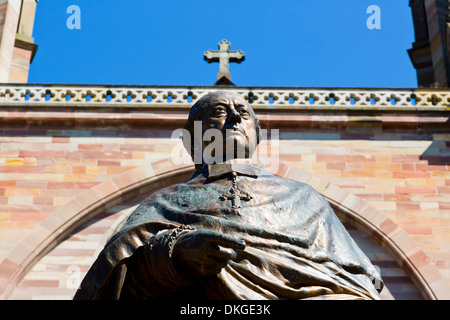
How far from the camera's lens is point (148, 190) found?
12312 millimetres

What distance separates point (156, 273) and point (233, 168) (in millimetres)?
681

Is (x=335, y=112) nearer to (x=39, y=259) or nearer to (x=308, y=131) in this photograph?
(x=308, y=131)

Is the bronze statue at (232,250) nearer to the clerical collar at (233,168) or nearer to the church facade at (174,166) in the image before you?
the clerical collar at (233,168)

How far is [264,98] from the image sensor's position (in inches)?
522

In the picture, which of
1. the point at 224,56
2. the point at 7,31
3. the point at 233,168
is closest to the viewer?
the point at 233,168

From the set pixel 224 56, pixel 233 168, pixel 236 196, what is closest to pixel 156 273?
pixel 236 196

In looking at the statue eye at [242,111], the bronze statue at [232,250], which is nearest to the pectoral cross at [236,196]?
the bronze statue at [232,250]

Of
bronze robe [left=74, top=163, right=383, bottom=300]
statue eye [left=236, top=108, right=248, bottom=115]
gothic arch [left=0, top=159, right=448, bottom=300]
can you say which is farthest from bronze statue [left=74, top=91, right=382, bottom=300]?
gothic arch [left=0, top=159, right=448, bottom=300]

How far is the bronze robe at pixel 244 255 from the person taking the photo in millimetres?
2762

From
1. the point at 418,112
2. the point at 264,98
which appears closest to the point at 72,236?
the point at 264,98

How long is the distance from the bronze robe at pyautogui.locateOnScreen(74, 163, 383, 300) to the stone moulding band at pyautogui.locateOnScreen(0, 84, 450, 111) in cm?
992

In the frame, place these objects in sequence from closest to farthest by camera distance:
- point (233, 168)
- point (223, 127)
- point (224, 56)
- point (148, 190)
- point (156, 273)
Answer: point (156, 273) < point (233, 168) < point (223, 127) < point (148, 190) < point (224, 56)

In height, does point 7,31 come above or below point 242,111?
above

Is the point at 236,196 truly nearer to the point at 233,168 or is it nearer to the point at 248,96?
the point at 233,168
